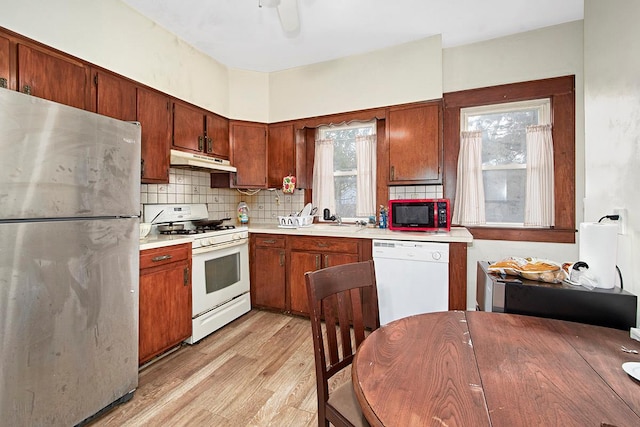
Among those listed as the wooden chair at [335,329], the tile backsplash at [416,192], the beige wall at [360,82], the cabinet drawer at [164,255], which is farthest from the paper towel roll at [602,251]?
the cabinet drawer at [164,255]

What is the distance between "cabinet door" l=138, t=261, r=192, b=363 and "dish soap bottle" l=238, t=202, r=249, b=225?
130cm

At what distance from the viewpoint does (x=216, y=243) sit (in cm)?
263

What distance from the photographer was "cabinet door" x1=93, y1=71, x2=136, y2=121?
200cm

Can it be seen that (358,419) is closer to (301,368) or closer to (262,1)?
(301,368)

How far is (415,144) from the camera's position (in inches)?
109

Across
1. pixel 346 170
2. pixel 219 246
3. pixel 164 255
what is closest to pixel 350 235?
pixel 346 170

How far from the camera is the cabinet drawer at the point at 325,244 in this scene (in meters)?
2.63

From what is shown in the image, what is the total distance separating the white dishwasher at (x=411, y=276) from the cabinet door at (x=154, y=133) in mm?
1976

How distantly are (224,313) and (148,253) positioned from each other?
1026 millimetres

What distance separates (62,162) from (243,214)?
2.24 meters

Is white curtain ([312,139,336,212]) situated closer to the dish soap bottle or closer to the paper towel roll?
the dish soap bottle

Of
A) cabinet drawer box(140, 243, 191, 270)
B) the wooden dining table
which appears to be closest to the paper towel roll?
the wooden dining table

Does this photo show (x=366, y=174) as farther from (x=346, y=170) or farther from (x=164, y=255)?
(x=164, y=255)

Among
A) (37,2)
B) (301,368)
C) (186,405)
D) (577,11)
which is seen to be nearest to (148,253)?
(186,405)
